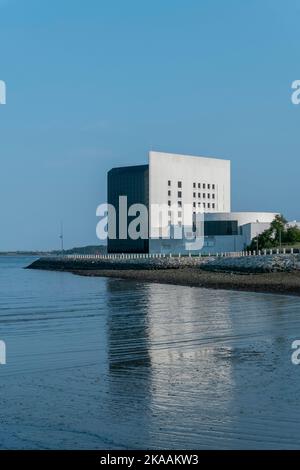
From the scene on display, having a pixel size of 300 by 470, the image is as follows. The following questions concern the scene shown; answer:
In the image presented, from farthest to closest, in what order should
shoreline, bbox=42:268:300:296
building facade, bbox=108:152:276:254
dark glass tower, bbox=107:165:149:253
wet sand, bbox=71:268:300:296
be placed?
dark glass tower, bbox=107:165:149:253 < building facade, bbox=108:152:276:254 < wet sand, bbox=71:268:300:296 < shoreline, bbox=42:268:300:296

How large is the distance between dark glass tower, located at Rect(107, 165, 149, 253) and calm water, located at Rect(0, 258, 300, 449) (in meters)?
91.5

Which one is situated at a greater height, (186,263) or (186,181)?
(186,181)

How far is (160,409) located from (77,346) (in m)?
8.23

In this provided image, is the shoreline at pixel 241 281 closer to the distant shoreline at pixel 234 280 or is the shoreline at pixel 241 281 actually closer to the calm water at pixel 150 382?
the distant shoreline at pixel 234 280

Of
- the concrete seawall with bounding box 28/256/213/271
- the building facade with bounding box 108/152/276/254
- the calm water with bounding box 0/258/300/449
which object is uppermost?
the building facade with bounding box 108/152/276/254

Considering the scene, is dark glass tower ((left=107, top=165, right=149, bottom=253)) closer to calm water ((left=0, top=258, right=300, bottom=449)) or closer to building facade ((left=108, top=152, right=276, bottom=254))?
building facade ((left=108, top=152, right=276, bottom=254))

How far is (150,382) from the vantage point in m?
14.0

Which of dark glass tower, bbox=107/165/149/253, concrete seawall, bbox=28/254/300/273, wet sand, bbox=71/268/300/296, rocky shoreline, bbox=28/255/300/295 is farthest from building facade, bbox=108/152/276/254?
wet sand, bbox=71/268/300/296

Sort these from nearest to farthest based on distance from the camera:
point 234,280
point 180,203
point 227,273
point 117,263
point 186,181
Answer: point 234,280, point 227,273, point 117,263, point 180,203, point 186,181

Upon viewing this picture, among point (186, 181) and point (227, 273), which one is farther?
point (186, 181)

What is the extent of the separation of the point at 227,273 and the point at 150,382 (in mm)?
48815

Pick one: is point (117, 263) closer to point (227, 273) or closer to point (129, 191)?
point (227, 273)

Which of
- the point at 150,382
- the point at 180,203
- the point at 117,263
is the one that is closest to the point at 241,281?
the point at 150,382

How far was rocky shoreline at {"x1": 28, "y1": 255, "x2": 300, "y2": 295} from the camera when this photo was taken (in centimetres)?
4719
